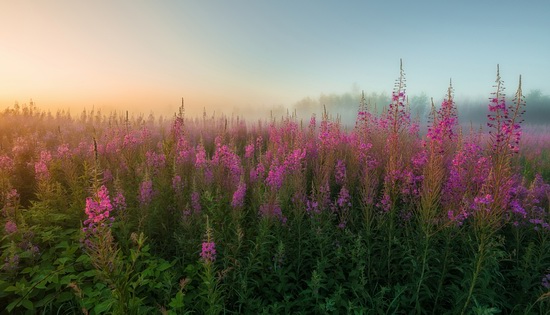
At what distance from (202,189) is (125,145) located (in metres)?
3.25

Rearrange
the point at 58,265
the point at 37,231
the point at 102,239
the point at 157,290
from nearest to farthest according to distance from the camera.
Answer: the point at 102,239
the point at 157,290
the point at 58,265
the point at 37,231

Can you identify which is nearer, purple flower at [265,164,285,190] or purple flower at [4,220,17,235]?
purple flower at [4,220,17,235]

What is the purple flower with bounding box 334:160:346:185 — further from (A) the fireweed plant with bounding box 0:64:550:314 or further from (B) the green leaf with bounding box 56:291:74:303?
(B) the green leaf with bounding box 56:291:74:303

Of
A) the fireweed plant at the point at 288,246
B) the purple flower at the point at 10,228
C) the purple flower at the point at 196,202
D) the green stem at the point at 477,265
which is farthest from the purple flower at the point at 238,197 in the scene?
the purple flower at the point at 10,228

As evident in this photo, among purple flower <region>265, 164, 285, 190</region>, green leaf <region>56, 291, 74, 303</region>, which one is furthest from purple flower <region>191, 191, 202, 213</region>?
green leaf <region>56, 291, 74, 303</region>

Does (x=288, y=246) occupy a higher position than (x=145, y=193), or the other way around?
(x=145, y=193)

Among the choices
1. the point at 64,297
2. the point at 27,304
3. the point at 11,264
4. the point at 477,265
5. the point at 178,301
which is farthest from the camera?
the point at 11,264

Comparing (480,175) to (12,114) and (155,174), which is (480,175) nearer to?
(155,174)

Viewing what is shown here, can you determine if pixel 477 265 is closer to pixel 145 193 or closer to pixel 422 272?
pixel 422 272

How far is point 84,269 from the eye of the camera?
12.2 ft

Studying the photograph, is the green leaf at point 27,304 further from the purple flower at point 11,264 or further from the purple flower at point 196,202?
the purple flower at point 196,202

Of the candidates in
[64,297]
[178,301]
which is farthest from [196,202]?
[64,297]

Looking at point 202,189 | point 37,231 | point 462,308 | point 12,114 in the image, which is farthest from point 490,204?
point 12,114

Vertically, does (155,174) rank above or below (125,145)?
below
